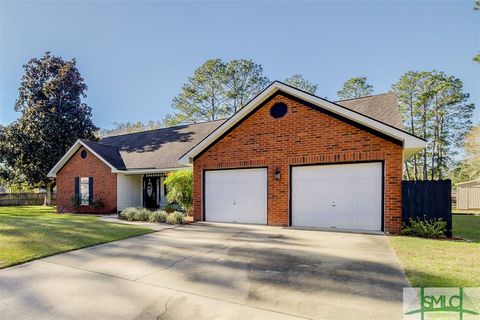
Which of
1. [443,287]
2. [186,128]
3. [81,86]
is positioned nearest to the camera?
[443,287]

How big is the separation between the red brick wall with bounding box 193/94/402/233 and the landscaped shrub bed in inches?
36.7

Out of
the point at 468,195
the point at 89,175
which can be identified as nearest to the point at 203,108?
the point at 89,175

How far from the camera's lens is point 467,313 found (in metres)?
3.57

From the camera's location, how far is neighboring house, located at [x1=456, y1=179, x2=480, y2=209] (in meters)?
23.2

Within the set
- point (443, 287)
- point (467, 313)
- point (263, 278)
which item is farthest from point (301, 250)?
point (467, 313)

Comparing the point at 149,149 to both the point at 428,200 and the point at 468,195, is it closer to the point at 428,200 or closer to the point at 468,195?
the point at 428,200

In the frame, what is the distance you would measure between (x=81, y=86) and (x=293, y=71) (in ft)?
74.7

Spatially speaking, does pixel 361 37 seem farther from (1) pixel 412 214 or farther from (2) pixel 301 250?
(2) pixel 301 250

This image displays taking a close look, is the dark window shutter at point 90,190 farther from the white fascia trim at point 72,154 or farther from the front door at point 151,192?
the front door at point 151,192

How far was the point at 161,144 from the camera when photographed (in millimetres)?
19594

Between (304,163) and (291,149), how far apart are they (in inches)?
29.1

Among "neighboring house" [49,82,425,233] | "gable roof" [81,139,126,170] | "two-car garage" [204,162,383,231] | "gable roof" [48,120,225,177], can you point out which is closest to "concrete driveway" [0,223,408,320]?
"two-car garage" [204,162,383,231]

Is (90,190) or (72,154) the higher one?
(72,154)

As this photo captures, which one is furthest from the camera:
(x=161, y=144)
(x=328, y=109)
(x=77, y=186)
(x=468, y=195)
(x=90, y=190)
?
(x=468, y=195)
